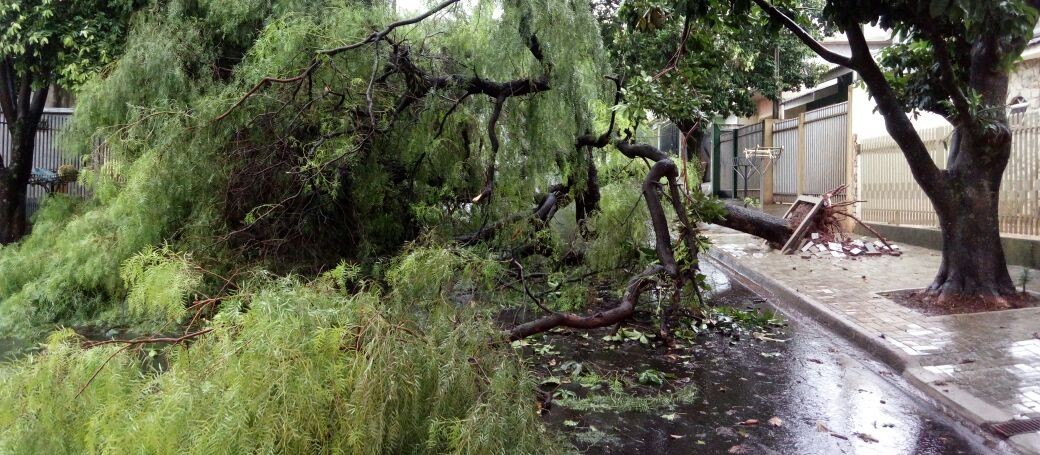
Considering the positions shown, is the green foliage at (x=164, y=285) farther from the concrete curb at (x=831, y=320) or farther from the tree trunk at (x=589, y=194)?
Answer: the tree trunk at (x=589, y=194)

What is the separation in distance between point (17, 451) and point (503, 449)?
2067 millimetres

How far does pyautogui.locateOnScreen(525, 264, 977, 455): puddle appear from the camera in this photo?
453 centimetres

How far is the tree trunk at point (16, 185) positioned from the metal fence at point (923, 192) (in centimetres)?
1519

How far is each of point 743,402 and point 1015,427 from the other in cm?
167

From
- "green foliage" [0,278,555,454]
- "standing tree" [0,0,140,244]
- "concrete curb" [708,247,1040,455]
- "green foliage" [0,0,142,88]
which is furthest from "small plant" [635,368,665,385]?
"green foliage" [0,0,142,88]

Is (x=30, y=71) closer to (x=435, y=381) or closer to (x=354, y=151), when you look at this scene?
(x=354, y=151)

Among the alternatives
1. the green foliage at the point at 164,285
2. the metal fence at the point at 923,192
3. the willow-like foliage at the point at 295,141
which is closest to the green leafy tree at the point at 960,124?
the metal fence at the point at 923,192

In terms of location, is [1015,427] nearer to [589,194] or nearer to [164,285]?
[164,285]

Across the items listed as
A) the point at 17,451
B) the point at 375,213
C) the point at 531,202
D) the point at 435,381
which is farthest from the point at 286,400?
the point at 531,202

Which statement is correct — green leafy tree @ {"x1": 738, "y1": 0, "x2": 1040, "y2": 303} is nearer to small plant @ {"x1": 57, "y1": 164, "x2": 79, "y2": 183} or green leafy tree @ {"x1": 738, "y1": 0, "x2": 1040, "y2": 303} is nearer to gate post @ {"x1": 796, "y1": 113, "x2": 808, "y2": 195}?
gate post @ {"x1": 796, "y1": 113, "x2": 808, "y2": 195}

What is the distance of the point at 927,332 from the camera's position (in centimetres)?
691

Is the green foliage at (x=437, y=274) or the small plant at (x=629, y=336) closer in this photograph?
the green foliage at (x=437, y=274)

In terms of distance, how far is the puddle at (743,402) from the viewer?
4531mm

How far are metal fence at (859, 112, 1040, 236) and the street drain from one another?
647 centimetres
